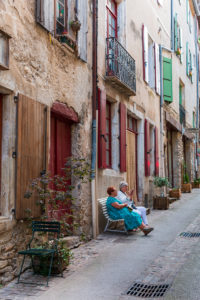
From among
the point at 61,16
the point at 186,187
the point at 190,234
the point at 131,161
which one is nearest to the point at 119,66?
the point at 61,16

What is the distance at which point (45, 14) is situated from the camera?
580cm

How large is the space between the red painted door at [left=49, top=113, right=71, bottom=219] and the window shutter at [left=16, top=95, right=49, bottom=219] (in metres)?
0.73

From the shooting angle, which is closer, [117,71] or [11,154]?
[11,154]

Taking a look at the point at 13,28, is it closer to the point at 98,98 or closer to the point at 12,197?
the point at 12,197

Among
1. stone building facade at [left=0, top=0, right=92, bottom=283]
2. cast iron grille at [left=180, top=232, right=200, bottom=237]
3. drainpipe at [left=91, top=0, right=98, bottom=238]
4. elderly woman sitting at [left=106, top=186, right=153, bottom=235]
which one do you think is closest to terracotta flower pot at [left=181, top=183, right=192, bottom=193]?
cast iron grille at [left=180, top=232, right=200, bottom=237]

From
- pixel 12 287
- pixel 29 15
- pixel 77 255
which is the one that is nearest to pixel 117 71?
pixel 29 15

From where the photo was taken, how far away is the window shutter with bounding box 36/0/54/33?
5.62 meters

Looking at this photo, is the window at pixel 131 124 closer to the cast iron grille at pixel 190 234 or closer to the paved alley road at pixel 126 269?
the paved alley road at pixel 126 269

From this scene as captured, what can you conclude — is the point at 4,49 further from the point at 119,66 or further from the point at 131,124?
the point at 131,124

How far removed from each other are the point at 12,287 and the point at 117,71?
5.48m

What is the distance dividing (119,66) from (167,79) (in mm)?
5398

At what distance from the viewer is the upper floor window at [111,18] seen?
9089 millimetres

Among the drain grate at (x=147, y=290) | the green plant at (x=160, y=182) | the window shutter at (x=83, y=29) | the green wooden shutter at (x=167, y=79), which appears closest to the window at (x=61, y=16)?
the window shutter at (x=83, y=29)

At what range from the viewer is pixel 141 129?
11.1m
